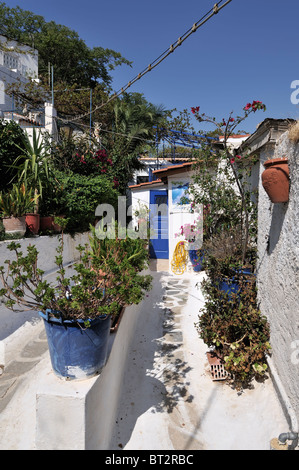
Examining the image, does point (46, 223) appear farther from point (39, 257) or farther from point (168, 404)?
point (168, 404)

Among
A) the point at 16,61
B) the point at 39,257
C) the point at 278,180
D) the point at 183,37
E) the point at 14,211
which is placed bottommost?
the point at 39,257

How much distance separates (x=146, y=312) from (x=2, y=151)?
5501 millimetres

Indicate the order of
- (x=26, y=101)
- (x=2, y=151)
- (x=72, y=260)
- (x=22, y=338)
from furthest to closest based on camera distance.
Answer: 1. (x=26, y=101)
2. (x=72, y=260)
3. (x=2, y=151)
4. (x=22, y=338)

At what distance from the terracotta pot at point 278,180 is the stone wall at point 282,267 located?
0.06 meters

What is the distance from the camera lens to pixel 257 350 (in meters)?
3.86

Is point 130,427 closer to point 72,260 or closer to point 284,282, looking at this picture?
point 284,282

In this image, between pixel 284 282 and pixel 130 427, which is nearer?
pixel 130 427

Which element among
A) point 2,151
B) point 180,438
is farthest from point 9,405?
point 2,151

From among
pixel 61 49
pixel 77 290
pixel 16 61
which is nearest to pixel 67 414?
pixel 77 290

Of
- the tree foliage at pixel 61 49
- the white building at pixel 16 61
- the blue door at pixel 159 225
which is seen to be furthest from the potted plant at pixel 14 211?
the tree foliage at pixel 61 49

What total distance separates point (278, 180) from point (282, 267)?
105cm

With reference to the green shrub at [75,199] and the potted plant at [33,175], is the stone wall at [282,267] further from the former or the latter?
the green shrub at [75,199]

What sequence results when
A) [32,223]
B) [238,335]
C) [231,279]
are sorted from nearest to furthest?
[238,335], [231,279], [32,223]

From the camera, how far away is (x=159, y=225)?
1134 centimetres
